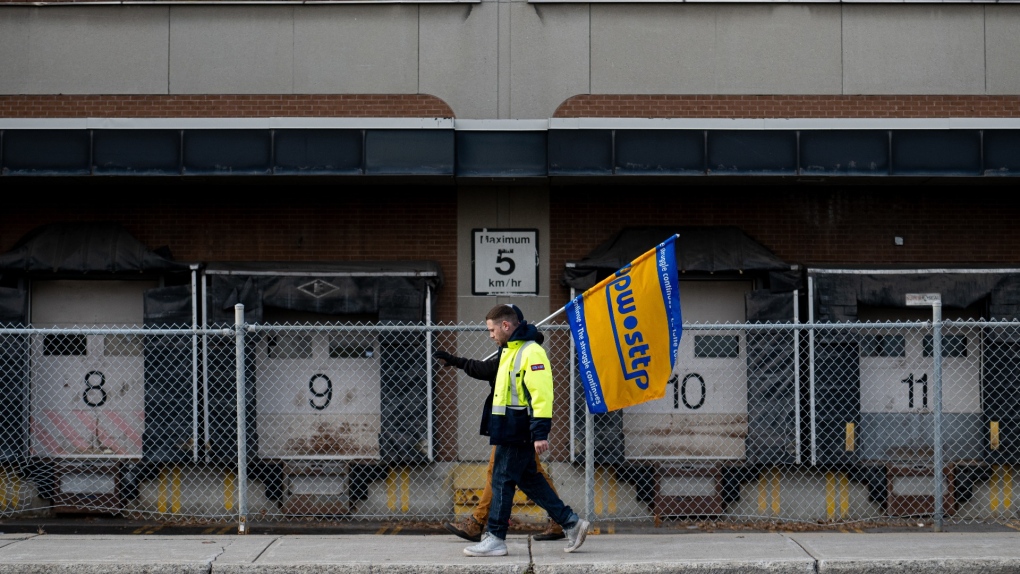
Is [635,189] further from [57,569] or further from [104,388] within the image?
[57,569]

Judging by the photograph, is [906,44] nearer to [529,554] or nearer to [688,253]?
[688,253]

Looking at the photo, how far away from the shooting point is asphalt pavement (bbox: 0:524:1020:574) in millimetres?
7012

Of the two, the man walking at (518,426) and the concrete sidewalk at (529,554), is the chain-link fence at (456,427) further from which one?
the man walking at (518,426)

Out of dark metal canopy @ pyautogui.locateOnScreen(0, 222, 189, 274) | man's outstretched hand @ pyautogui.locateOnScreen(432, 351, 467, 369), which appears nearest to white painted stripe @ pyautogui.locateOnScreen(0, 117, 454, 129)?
dark metal canopy @ pyautogui.locateOnScreen(0, 222, 189, 274)

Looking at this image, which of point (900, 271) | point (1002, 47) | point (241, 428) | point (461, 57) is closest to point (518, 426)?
point (241, 428)

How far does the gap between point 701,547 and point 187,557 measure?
12.3 feet

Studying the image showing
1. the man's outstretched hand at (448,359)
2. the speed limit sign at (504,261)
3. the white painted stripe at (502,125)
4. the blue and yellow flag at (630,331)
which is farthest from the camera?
the speed limit sign at (504,261)

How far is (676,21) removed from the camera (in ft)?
37.1

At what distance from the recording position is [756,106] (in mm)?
11289

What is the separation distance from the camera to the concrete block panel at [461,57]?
11336 mm

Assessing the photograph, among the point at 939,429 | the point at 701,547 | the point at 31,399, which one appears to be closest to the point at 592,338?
the point at 701,547

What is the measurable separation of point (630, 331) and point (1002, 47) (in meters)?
6.36

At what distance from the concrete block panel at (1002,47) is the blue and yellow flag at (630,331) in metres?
5.79

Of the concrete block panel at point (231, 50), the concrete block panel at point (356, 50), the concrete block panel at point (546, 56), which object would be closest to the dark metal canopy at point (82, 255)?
the concrete block panel at point (231, 50)
